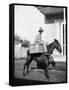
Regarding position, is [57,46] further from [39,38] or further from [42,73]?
[42,73]

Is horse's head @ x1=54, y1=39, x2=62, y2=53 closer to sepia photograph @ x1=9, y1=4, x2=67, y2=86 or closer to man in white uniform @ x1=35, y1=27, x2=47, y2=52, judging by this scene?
sepia photograph @ x1=9, y1=4, x2=67, y2=86

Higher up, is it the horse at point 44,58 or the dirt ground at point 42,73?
the horse at point 44,58

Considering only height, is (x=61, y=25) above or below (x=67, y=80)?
above

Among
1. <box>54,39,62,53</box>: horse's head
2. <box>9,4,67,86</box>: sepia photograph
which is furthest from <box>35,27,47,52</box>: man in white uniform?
<box>54,39,62,53</box>: horse's head

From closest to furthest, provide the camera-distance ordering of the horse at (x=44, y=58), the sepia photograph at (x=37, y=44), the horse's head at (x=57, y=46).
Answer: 1. the sepia photograph at (x=37, y=44)
2. the horse at (x=44, y=58)
3. the horse's head at (x=57, y=46)

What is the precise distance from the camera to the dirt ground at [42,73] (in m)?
4.23

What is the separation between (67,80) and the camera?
457 centimetres

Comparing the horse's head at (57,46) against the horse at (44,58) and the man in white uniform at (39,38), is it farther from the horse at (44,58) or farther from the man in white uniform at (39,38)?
the man in white uniform at (39,38)

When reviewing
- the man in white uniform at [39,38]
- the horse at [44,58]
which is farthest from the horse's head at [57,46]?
the man in white uniform at [39,38]

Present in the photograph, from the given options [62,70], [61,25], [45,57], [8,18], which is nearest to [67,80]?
[62,70]

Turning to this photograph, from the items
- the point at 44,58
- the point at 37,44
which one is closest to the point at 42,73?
the point at 44,58

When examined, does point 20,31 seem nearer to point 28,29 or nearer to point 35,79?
point 28,29

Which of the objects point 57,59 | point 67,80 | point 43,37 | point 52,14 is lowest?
point 67,80

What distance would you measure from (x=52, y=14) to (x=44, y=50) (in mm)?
526
